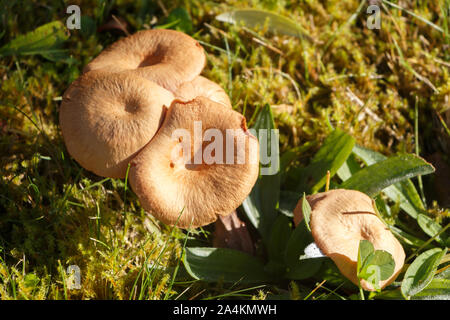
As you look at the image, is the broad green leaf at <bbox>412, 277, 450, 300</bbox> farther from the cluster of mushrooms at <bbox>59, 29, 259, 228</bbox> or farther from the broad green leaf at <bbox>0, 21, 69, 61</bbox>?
the broad green leaf at <bbox>0, 21, 69, 61</bbox>

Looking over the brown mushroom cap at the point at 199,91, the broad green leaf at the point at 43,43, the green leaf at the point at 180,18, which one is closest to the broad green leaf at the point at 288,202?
the brown mushroom cap at the point at 199,91

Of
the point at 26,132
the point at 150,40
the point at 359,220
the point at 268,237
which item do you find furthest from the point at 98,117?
the point at 359,220

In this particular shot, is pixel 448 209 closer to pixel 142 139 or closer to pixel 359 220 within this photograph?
pixel 359 220

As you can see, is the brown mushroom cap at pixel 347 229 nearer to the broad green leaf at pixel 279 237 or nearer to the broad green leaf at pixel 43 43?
the broad green leaf at pixel 279 237

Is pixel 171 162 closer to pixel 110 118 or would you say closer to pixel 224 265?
pixel 110 118

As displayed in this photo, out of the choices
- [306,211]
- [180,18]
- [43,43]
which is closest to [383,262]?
[306,211]
